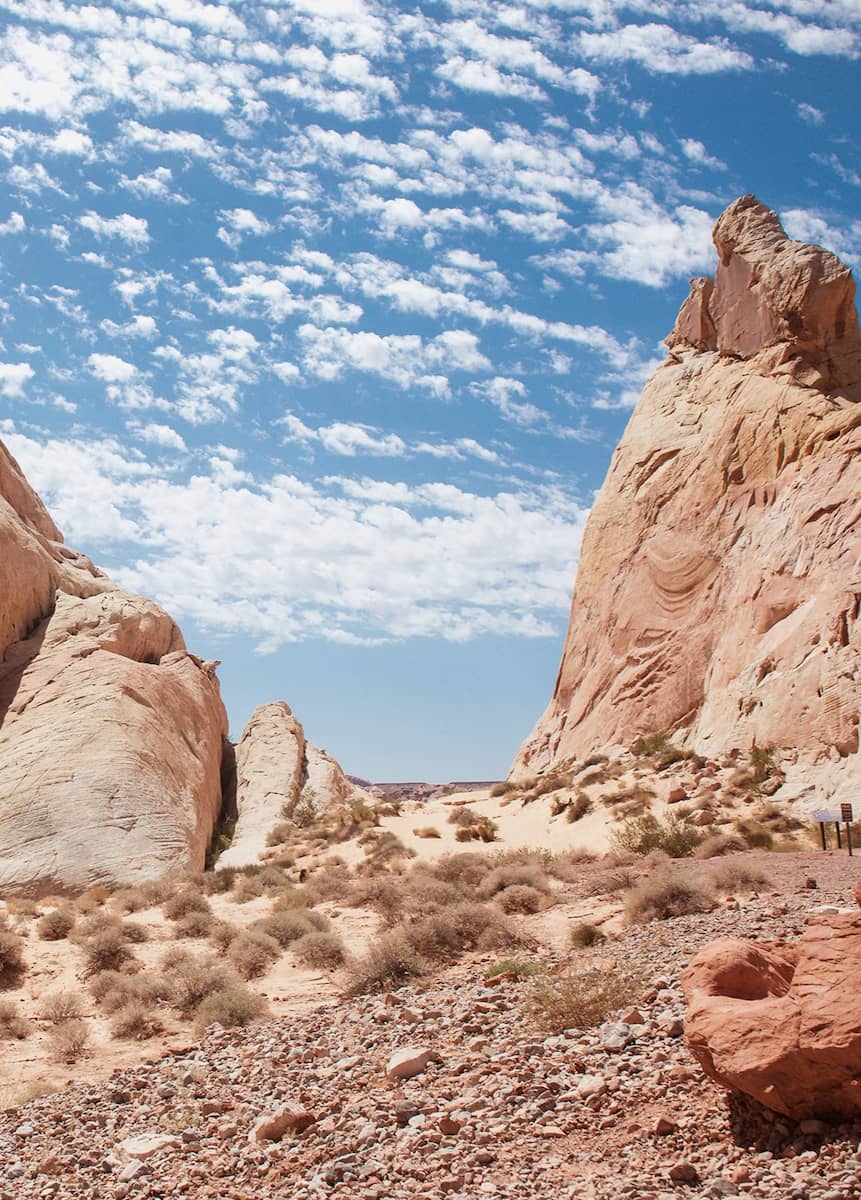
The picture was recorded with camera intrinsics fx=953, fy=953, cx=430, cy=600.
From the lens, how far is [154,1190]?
585cm

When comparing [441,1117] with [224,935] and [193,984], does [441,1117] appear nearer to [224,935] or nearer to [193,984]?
[193,984]

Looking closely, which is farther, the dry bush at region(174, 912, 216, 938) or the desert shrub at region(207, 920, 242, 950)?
the dry bush at region(174, 912, 216, 938)

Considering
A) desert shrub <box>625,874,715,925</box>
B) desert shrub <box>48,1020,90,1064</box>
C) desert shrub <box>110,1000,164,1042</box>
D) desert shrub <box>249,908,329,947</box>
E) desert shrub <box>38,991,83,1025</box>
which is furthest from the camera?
desert shrub <box>249,908,329,947</box>

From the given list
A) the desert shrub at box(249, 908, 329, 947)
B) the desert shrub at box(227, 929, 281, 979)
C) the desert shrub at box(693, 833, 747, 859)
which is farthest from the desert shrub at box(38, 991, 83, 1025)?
the desert shrub at box(693, 833, 747, 859)

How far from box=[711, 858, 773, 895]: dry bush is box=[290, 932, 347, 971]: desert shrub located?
4859 millimetres

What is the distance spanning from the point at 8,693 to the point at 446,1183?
21.9 metres

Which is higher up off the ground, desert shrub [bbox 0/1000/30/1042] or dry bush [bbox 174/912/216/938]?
dry bush [bbox 174/912/216/938]

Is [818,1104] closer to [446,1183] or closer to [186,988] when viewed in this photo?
[446,1183]

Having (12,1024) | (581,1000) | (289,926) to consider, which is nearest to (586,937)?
(581,1000)

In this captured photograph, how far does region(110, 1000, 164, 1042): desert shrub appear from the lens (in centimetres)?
948

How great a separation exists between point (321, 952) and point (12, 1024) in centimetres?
351

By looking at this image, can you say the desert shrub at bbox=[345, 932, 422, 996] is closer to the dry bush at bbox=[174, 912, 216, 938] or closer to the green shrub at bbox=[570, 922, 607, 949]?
the green shrub at bbox=[570, 922, 607, 949]

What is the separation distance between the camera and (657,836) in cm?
1767

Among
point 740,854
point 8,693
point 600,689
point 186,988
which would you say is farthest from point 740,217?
point 186,988
